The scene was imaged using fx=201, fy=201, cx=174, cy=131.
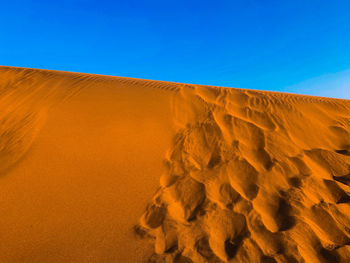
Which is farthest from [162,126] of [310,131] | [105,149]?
[310,131]

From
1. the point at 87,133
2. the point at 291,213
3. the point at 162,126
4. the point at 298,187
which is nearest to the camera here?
the point at 291,213

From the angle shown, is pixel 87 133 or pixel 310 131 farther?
Result: pixel 310 131

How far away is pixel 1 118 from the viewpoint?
357 centimetres

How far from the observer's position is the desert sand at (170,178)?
1.69 meters

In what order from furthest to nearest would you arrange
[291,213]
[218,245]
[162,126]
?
1. [162,126]
2. [291,213]
3. [218,245]

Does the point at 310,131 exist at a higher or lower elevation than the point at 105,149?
higher

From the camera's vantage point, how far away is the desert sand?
1.69m

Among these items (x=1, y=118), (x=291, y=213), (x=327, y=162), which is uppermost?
(x=1, y=118)

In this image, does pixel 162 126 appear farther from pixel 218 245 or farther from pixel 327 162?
pixel 327 162

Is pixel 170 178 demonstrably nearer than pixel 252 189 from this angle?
No

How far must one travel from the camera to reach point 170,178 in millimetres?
2445

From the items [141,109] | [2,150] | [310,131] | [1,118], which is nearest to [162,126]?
[141,109]

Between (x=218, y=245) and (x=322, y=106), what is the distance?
4.33 m

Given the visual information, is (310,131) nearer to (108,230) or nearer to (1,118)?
(108,230)
